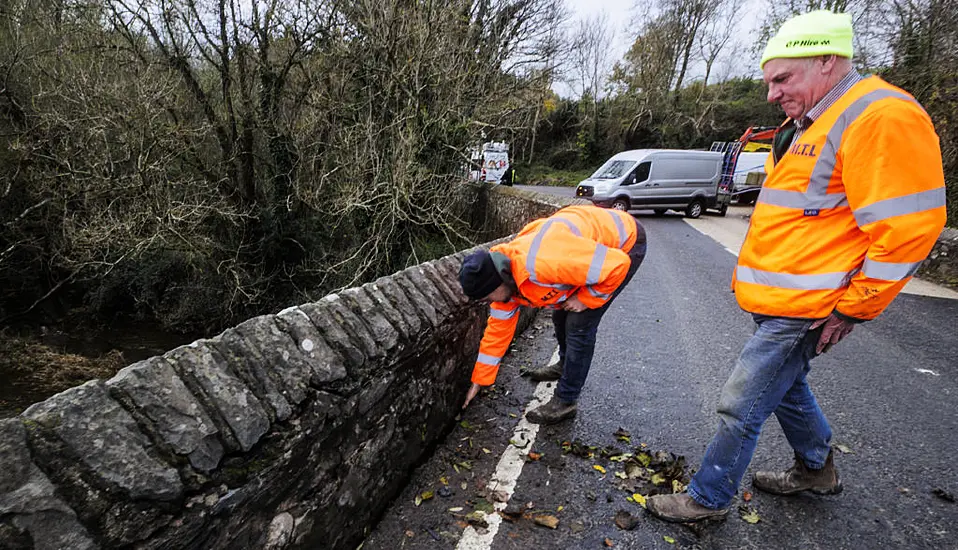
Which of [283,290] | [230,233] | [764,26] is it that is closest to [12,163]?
[230,233]

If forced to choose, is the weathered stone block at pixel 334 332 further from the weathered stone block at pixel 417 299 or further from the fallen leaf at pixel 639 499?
the fallen leaf at pixel 639 499

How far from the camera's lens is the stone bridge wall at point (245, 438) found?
107cm

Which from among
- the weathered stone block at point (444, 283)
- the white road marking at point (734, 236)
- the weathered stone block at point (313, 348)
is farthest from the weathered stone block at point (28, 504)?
the white road marking at point (734, 236)

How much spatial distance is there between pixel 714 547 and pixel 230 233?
9.69m

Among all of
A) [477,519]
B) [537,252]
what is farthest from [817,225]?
[477,519]

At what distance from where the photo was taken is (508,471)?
2586mm

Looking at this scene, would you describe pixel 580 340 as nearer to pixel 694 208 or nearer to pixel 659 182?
pixel 659 182

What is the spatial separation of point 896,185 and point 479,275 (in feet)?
5.79

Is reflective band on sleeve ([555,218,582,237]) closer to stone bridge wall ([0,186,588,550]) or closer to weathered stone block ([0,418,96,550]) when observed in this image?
stone bridge wall ([0,186,588,550])

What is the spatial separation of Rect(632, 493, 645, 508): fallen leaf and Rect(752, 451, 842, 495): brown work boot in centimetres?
65

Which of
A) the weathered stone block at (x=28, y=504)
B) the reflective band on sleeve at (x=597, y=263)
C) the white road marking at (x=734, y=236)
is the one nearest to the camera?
the weathered stone block at (x=28, y=504)

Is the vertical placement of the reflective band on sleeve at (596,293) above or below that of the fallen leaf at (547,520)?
above

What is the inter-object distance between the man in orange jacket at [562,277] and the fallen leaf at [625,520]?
0.81 meters

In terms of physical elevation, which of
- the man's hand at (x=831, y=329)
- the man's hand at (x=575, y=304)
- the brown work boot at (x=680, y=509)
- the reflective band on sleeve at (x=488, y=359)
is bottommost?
the brown work boot at (x=680, y=509)
